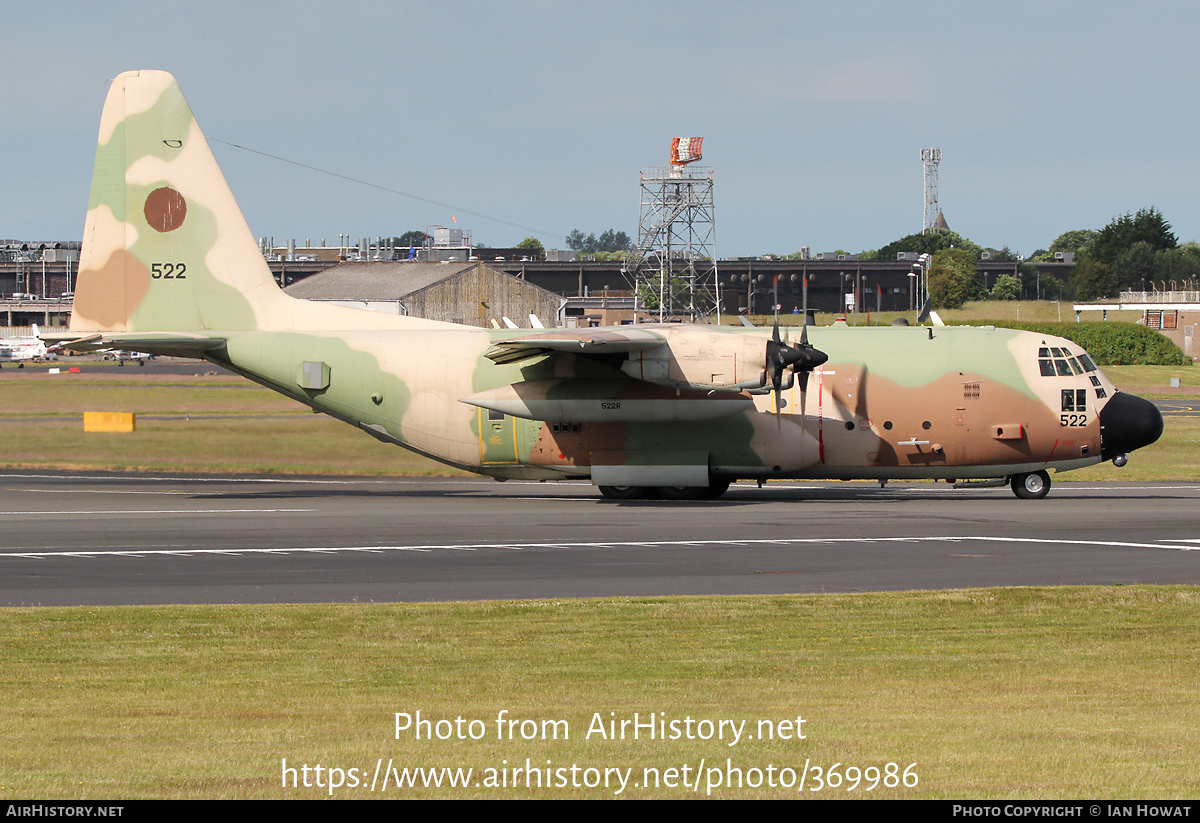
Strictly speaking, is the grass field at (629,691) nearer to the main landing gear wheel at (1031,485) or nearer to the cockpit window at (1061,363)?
→ the cockpit window at (1061,363)

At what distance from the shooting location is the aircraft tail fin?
99.9 ft

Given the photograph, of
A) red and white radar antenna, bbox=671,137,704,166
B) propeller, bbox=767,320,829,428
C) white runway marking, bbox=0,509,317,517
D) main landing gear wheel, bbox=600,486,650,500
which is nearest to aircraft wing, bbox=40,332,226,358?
white runway marking, bbox=0,509,317,517

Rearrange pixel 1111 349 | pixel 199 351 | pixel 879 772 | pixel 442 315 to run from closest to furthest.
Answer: pixel 879 772
pixel 199 351
pixel 442 315
pixel 1111 349

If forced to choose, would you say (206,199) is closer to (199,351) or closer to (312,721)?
(199,351)

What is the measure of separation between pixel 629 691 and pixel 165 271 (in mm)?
23413

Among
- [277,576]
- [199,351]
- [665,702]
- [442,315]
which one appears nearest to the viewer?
[665,702]

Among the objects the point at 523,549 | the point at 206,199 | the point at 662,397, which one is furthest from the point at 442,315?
the point at 523,549

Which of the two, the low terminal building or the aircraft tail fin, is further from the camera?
the low terminal building

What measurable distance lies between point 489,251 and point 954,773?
123 m

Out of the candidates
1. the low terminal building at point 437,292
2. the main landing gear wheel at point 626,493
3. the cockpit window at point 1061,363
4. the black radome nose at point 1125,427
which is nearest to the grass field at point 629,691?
A: the black radome nose at point 1125,427

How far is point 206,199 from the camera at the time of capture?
3088 cm

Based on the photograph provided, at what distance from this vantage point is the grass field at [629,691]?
809cm

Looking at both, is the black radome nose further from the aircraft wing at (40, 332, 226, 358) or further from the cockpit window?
the aircraft wing at (40, 332, 226, 358)

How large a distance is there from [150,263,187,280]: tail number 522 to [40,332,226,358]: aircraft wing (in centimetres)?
159
